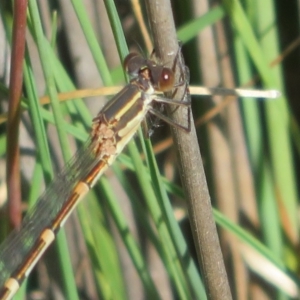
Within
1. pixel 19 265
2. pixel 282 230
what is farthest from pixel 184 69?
pixel 282 230

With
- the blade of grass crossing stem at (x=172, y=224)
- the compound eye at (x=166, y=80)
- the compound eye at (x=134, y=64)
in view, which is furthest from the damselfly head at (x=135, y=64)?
the blade of grass crossing stem at (x=172, y=224)

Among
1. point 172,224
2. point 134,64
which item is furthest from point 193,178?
point 134,64

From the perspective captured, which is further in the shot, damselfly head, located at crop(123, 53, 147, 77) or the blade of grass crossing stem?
damselfly head, located at crop(123, 53, 147, 77)

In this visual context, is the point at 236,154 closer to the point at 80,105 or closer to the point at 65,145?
the point at 80,105

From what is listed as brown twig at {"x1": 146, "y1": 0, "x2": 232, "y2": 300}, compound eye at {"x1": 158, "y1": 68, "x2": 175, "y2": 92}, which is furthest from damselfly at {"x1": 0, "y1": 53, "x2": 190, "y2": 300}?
brown twig at {"x1": 146, "y1": 0, "x2": 232, "y2": 300}

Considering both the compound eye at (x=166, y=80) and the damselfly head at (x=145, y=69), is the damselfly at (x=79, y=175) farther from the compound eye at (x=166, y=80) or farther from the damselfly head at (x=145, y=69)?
the compound eye at (x=166, y=80)

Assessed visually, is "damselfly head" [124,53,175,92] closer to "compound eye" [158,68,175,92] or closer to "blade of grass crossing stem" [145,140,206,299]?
"compound eye" [158,68,175,92]
